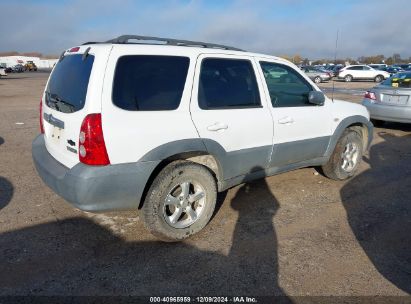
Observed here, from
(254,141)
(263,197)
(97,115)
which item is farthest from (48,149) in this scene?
(263,197)

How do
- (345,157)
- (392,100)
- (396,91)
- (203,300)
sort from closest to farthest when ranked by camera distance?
(203,300) < (345,157) < (396,91) < (392,100)

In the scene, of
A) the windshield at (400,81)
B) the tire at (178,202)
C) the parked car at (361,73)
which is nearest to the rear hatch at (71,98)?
the tire at (178,202)

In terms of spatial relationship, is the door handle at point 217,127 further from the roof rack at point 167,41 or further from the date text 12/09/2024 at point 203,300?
the date text 12/09/2024 at point 203,300

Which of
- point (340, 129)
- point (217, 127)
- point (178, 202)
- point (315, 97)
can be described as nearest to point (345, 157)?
point (340, 129)

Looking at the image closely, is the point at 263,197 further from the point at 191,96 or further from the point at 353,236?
the point at 191,96

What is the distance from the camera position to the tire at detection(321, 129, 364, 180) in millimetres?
5012

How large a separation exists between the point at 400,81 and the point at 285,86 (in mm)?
5760

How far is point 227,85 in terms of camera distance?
367 cm

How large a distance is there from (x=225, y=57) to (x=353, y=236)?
2.30 m

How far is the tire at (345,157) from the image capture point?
5.01 metres

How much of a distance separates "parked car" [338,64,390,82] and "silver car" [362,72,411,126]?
26.1 meters

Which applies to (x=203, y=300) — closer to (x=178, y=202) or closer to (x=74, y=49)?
(x=178, y=202)

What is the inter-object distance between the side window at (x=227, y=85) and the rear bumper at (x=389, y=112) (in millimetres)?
5865

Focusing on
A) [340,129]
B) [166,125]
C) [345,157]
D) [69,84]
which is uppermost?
[69,84]
